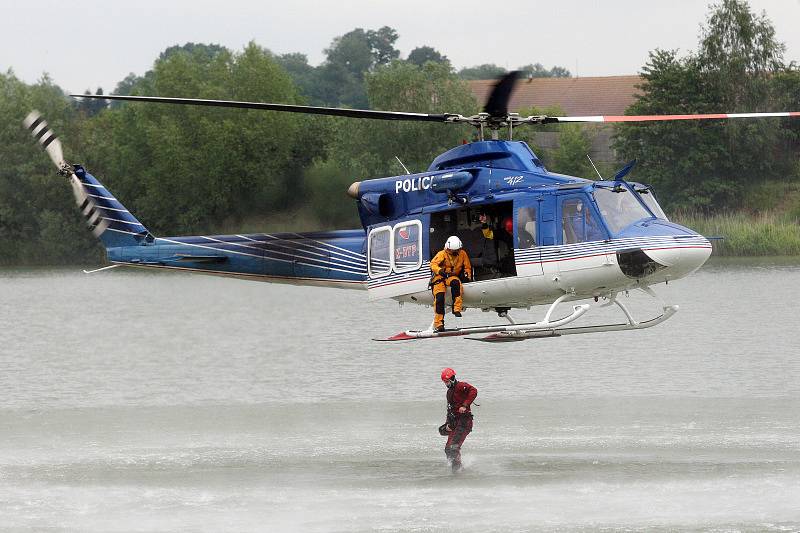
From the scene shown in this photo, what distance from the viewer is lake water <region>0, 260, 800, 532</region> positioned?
62.1ft

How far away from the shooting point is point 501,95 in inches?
723

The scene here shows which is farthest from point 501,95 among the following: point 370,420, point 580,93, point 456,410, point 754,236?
point 580,93

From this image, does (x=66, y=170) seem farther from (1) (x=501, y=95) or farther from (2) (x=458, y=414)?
(1) (x=501, y=95)

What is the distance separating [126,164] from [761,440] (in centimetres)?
4793

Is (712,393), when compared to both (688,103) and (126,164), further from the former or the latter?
(126,164)

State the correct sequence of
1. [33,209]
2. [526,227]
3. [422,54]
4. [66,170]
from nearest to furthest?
[526,227], [66,170], [33,209], [422,54]

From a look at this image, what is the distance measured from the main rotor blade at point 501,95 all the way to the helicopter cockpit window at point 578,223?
1547 millimetres

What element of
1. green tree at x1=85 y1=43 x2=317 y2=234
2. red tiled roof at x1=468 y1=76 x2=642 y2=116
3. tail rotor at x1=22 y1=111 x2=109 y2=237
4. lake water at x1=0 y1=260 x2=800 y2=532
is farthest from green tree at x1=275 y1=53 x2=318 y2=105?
tail rotor at x1=22 y1=111 x2=109 y2=237

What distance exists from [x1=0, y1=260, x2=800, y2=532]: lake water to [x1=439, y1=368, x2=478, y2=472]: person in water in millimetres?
689

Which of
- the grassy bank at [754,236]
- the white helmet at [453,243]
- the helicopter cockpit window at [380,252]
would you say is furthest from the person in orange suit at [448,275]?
the grassy bank at [754,236]

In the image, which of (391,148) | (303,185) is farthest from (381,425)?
(391,148)

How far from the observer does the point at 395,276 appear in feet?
65.1

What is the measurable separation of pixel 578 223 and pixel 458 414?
350 cm

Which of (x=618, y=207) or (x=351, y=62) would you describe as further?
(x=351, y=62)
